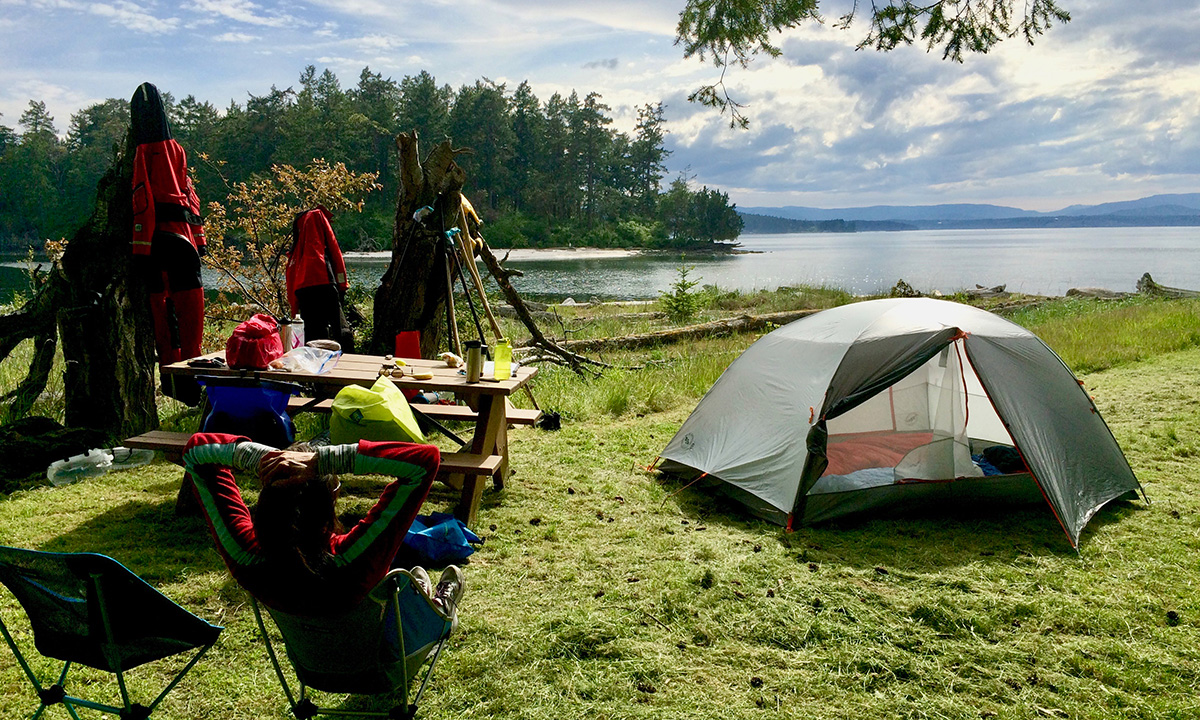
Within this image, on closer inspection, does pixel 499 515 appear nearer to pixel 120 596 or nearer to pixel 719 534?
pixel 719 534

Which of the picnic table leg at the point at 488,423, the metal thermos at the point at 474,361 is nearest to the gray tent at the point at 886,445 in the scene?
the picnic table leg at the point at 488,423

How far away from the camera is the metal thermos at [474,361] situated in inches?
173

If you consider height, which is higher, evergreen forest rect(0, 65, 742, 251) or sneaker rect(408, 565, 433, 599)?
evergreen forest rect(0, 65, 742, 251)

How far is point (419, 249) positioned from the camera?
6.93 metres

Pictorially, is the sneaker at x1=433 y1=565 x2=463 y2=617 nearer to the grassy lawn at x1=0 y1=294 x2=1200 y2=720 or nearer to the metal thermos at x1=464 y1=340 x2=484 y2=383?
the grassy lawn at x1=0 y1=294 x2=1200 y2=720

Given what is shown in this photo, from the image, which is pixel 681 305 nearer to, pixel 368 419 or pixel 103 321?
pixel 103 321

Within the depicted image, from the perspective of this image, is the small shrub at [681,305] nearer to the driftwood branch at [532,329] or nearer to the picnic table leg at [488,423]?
the driftwood branch at [532,329]

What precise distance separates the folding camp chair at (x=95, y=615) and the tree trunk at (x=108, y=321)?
13.8 ft

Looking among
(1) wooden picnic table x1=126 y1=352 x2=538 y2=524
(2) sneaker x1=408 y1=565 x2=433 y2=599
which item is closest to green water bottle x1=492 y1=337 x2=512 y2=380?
(1) wooden picnic table x1=126 y1=352 x2=538 y2=524

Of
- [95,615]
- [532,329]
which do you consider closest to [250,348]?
[95,615]

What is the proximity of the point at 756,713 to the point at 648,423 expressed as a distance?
4.51 meters

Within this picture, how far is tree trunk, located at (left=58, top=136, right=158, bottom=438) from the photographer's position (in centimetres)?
575

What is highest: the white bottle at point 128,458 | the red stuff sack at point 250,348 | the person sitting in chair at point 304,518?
the red stuff sack at point 250,348

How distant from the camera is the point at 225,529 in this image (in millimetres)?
2184
